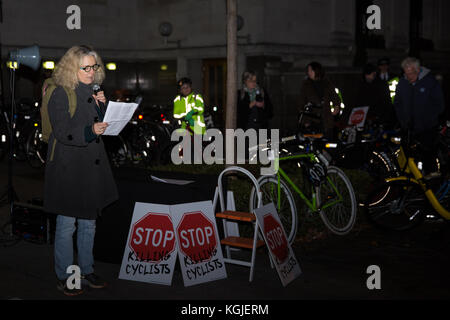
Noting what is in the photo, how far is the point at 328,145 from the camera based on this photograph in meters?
9.45

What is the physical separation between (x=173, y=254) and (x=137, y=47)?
18.9m

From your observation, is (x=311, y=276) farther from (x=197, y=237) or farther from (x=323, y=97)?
(x=323, y=97)

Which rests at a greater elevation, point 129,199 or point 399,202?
point 129,199

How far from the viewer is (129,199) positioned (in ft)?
22.4

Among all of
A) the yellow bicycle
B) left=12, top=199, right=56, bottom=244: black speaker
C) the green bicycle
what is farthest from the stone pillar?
left=12, top=199, right=56, bottom=244: black speaker

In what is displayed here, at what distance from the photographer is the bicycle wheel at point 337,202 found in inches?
315

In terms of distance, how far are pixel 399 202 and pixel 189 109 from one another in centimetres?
519

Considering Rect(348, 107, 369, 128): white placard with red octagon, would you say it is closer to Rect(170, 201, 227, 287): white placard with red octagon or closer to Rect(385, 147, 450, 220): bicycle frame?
Rect(385, 147, 450, 220): bicycle frame

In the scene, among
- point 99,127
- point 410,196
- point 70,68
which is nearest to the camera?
point 99,127

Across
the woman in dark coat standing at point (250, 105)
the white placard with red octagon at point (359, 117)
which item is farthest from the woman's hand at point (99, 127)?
the white placard with red octagon at point (359, 117)

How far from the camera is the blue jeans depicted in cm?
600

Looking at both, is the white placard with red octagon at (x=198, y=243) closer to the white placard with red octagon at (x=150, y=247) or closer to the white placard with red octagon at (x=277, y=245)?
the white placard with red octagon at (x=150, y=247)

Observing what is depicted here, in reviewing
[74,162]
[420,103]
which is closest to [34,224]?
[74,162]
